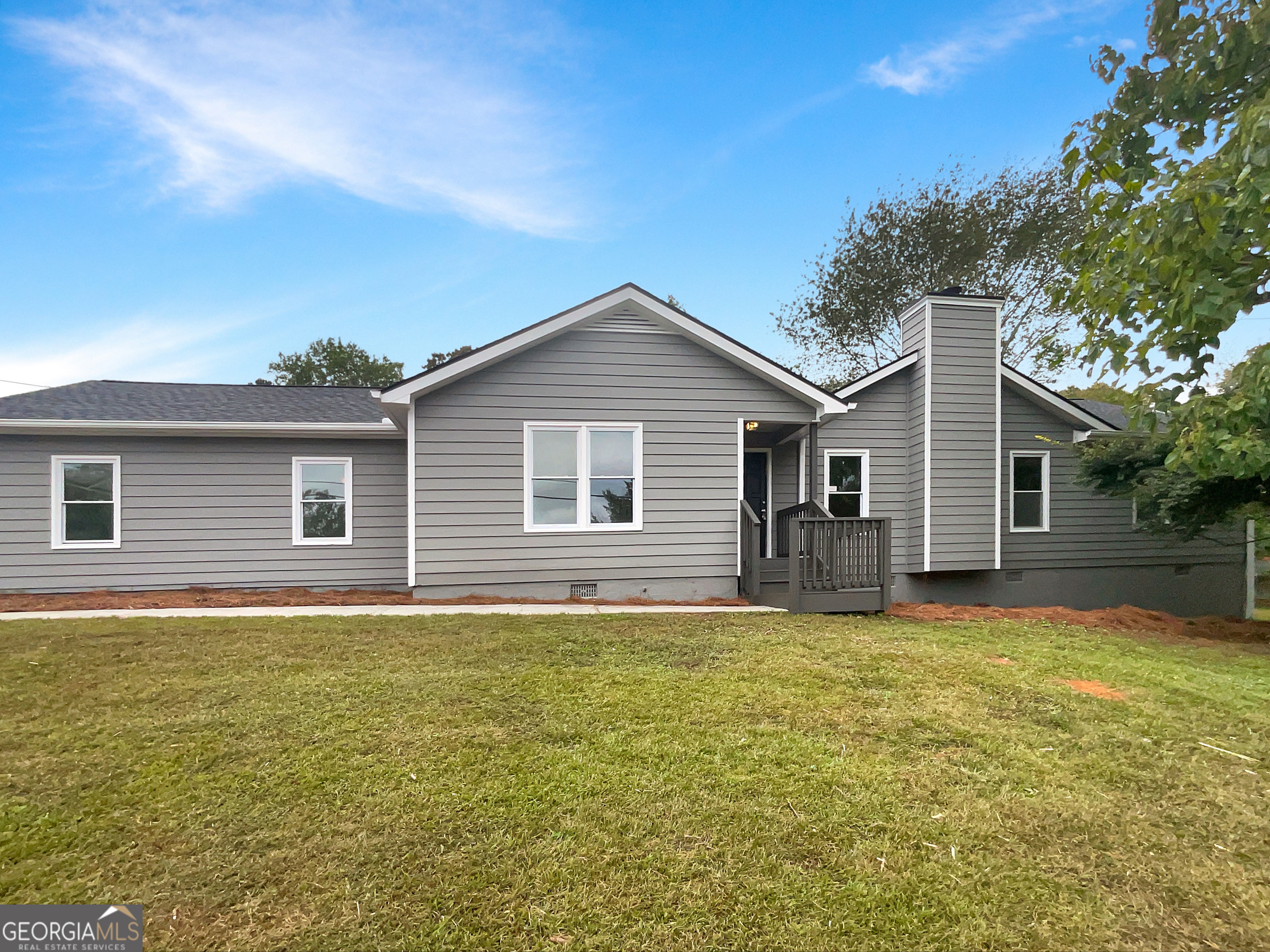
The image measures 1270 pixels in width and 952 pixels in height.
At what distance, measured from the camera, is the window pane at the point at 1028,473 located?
1183 centimetres

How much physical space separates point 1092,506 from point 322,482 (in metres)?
14.1

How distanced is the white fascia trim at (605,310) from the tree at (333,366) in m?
31.6

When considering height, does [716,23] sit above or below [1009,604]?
above

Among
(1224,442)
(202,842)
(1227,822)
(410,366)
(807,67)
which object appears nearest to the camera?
(202,842)

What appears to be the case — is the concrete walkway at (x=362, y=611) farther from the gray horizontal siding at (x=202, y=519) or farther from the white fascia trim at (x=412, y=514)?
the gray horizontal siding at (x=202, y=519)

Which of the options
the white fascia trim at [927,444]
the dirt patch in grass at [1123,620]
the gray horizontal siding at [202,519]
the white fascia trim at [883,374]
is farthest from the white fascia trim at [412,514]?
the white fascia trim at [927,444]

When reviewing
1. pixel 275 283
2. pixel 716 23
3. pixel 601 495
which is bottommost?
pixel 601 495

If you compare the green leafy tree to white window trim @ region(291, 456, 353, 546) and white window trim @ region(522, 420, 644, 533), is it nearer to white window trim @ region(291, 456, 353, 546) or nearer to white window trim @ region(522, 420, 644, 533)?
white window trim @ region(522, 420, 644, 533)

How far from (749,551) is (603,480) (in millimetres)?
2387

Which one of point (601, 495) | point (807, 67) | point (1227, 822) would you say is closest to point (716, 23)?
point (807, 67)

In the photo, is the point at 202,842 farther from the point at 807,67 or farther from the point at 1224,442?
the point at 807,67

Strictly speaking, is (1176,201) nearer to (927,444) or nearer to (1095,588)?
(927,444)

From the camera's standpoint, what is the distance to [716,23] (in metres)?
12.0

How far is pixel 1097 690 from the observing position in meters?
5.04
